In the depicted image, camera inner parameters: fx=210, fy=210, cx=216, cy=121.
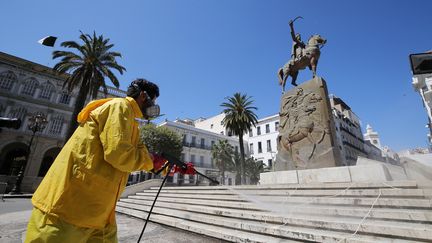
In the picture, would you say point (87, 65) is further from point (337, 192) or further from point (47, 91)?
point (337, 192)

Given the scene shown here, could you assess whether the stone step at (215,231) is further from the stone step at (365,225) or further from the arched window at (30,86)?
the arched window at (30,86)

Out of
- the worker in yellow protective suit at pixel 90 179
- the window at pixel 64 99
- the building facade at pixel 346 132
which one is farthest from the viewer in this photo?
the building facade at pixel 346 132

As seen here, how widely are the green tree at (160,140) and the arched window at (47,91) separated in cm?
1349

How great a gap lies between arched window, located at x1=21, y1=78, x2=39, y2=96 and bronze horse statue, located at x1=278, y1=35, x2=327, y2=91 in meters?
33.0

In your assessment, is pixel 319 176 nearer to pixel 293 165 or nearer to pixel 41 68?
pixel 293 165

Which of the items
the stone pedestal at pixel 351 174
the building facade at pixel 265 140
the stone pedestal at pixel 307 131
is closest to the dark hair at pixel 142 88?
the stone pedestal at pixel 351 174

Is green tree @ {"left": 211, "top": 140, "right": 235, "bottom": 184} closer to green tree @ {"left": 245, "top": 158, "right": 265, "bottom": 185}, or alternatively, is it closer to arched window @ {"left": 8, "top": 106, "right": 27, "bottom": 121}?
green tree @ {"left": 245, "top": 158, "right": 265, "bottom": 185}

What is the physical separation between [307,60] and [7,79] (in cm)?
3523

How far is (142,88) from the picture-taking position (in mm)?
2414

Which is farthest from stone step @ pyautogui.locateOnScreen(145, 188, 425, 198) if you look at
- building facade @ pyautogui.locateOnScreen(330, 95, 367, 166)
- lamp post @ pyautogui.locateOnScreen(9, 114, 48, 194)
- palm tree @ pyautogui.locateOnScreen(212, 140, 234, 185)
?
building facade @ pyautogui.locateOnScreen(330, 95, 367, 166)

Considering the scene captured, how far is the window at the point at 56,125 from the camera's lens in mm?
28656

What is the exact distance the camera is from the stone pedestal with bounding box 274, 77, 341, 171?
8203 millimetres

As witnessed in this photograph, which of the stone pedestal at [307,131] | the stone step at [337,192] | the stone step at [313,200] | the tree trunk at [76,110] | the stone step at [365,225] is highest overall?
the tree trunk at [76,110]

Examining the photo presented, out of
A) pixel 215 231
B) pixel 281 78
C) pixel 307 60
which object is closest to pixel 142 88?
pixel 215 231
